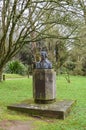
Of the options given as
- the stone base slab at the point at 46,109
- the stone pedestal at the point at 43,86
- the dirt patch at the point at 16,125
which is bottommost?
the dirt patch at the point at 16,125

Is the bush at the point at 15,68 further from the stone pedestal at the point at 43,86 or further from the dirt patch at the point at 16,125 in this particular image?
the dirt patch at the point at 16,125

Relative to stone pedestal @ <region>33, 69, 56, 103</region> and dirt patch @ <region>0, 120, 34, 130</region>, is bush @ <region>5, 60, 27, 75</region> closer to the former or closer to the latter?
stone pedestal @ <region>33, 69, 56, 103</region>

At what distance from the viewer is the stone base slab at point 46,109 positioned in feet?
24.9

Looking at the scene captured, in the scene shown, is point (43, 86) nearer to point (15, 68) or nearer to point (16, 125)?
point (16, 125)

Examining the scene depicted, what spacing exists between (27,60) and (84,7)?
1173 inches

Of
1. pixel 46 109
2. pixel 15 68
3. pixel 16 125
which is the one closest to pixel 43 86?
pixel 46 109

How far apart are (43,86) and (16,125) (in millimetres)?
2298

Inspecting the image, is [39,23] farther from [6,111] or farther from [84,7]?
[6,111]

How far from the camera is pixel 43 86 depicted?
8.65 m

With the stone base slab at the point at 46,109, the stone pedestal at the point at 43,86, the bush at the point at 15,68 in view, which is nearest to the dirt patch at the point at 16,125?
the stone base slab at the point at 46,109

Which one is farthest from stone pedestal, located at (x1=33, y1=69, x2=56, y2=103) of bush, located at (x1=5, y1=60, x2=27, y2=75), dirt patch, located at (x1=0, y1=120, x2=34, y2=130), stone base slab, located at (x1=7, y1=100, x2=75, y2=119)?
bush, located at (x1=5, y1=60, x2=27, y2=75)

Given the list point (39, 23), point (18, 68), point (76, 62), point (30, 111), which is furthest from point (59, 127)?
point (76, 62)

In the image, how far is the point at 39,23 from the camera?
7.34 meters

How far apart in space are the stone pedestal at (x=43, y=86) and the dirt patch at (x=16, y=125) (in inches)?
68.7
